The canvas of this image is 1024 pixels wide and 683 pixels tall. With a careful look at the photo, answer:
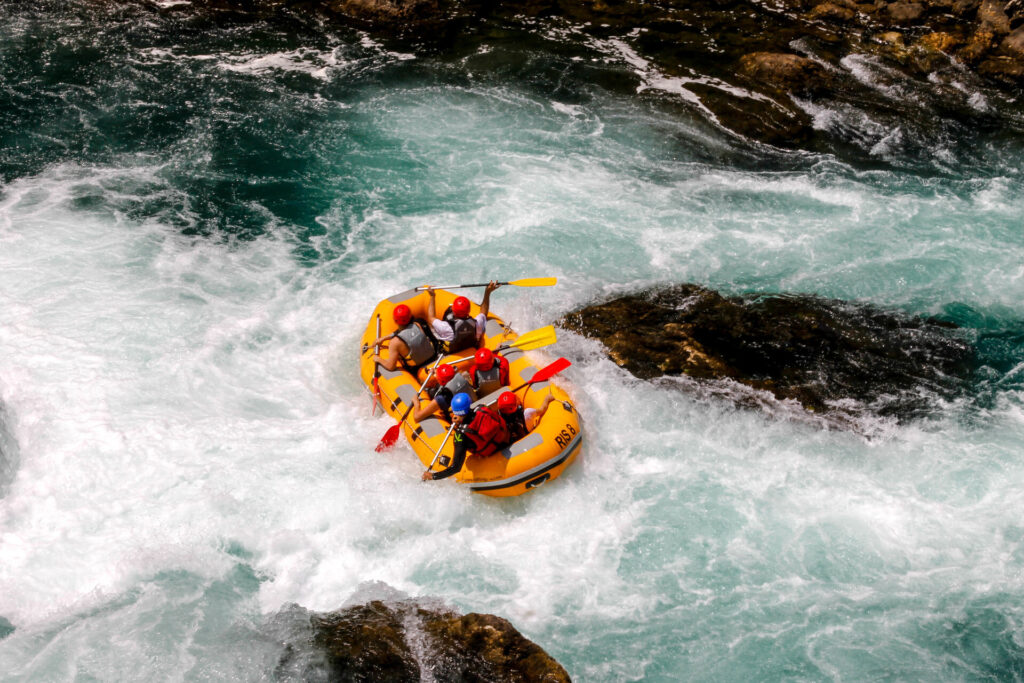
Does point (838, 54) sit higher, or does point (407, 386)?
point (838, 54)

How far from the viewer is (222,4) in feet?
60.3

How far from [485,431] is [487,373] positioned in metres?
1.01

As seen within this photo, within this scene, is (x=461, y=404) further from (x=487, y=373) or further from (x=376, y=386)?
(x=376, y=386)

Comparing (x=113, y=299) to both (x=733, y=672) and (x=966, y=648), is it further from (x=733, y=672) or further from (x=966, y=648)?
(x=966, y=648)

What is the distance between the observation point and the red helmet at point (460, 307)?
380 inches

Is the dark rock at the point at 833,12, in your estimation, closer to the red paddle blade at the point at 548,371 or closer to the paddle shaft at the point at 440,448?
the red paddle blade at the point at 548,371

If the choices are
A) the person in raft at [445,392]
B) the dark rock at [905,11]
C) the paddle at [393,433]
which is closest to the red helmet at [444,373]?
the person in raft at [445,392]

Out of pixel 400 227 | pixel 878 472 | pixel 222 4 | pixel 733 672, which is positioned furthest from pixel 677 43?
pixel 733 672

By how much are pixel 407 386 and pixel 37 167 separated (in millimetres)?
8743

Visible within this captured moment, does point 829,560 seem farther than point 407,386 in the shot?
No

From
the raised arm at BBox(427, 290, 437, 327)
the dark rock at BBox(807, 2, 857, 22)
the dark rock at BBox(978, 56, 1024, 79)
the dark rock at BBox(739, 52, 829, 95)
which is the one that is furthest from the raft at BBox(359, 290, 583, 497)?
the dark rock at BBox(807, 2, 857, 22)

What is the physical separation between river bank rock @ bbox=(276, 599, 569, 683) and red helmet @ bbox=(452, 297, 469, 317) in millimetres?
3599

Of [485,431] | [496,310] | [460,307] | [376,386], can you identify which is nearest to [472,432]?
[485,431]

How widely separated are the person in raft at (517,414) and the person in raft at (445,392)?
0.56 m
